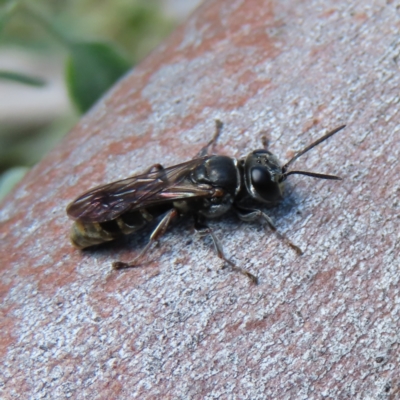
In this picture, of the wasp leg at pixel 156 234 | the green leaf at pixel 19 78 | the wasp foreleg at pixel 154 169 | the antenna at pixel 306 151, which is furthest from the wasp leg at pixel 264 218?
the green leaf at pixel 19 78

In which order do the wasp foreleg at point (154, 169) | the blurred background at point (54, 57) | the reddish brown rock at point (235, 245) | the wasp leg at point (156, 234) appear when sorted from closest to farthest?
the reddish brown rock at point (235, 245) < the wasp leg at point (156, 234) < the wasp foreleg at point (154, 169) < the blurred background at point (54, 57)

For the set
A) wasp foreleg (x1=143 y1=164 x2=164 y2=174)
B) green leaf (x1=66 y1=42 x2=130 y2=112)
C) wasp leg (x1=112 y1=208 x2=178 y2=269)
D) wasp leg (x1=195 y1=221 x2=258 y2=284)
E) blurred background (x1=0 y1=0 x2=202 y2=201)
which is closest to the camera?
wasp leg (x1=195 y1=221 x2=258 y2=284)

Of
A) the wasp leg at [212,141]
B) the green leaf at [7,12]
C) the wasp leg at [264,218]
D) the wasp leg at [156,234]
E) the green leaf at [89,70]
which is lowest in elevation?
the wasp leg at [264,218]

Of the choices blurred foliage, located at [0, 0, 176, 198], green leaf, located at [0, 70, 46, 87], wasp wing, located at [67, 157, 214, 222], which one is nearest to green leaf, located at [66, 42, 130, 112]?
blurred foliage, located at [0, 0, 176, 198]

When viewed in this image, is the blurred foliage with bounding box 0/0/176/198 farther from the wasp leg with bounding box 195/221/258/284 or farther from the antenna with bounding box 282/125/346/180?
the antenna with bounding box 282/125/346/180

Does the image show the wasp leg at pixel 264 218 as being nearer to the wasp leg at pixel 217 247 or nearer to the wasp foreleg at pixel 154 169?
the wasp leg at pixel 217 247

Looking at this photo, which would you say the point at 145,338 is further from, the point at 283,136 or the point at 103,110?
the point at 103,110

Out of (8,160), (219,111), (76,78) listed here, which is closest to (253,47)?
(219,111)

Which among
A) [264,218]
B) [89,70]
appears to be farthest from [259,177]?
[89,70]
